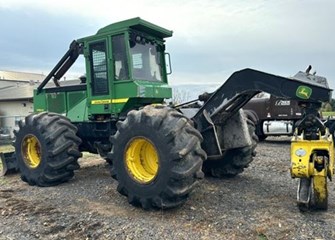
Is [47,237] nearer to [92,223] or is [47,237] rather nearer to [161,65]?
[92,223]

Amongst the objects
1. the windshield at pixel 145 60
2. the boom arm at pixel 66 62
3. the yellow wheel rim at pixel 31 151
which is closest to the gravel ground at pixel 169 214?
the yellow wheel rim at pixel 31 151

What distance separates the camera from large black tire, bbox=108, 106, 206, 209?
4875 millimetres

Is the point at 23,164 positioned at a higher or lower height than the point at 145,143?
lower

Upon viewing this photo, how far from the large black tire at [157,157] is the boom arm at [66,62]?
2.63m

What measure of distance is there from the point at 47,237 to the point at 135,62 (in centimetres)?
331

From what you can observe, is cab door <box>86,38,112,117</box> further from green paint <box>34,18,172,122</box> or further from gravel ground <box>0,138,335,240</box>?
gravel ground <box>0,138,335,240</box>

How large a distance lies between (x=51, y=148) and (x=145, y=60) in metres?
2.25

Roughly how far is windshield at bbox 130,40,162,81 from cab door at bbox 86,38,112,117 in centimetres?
50

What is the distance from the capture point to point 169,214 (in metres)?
5.03

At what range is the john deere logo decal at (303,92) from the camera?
15.4 feet

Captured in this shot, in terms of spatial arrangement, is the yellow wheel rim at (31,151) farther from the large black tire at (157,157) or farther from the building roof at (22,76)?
the building roof at (22,76)

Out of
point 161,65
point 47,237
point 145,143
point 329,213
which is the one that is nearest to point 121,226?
point 47,237

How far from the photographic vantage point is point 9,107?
3030 centimetres

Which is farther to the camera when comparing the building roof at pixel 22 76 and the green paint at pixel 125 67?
the building roof at pixel 22 76
